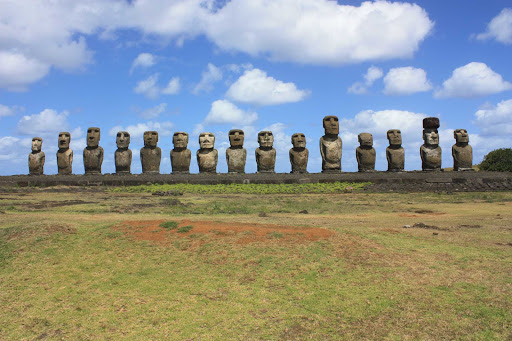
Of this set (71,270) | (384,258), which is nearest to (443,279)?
(384,258)

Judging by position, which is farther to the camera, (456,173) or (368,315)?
(456,173)

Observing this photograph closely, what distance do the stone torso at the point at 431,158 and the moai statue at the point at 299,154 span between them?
6985 millimetres

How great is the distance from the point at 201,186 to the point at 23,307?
668 inches

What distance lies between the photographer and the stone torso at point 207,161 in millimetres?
25797

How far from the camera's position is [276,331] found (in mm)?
4574

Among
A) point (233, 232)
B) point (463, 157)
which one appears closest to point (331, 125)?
point (463, 157)

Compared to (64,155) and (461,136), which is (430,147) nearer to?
(461,136)

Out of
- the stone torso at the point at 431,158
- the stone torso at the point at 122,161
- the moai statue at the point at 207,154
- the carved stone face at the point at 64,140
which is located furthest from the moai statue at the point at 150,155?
the stone torso at the point at 431,158

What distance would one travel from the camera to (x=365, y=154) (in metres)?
25.5

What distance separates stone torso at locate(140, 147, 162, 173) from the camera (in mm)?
26219

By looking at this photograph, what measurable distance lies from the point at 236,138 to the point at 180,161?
3.66 meters

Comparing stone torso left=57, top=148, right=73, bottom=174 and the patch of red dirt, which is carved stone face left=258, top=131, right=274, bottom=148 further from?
the patch of red dirt

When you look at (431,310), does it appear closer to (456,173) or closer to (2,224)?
(2,224)

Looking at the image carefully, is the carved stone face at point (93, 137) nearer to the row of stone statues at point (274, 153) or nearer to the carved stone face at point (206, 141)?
the row of stone statues at point (274, 153)
